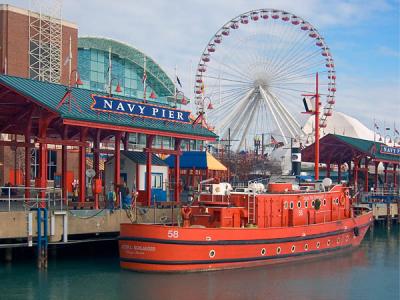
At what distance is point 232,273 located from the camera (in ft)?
92.3

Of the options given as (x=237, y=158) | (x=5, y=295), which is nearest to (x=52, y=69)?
(x=237, y=158)

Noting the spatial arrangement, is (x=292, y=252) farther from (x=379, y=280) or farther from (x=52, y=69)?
(x=52, y=69)

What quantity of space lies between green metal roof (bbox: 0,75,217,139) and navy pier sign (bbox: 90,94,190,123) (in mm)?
395

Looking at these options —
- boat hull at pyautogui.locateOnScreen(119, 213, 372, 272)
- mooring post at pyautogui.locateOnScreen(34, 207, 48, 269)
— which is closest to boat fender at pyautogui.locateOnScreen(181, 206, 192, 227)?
boat hull at pyautogui.locateOnScreen(119, 213, 372, 272)

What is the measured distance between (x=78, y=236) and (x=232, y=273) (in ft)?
30.6

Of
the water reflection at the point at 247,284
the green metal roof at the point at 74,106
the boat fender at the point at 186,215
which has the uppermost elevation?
the green metal roof at the point at 74,106

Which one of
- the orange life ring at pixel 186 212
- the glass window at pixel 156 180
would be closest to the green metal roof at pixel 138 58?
the glass window at pixel 156 180

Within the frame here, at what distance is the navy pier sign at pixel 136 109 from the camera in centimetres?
3203

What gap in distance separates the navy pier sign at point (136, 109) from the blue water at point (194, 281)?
7.65 meters

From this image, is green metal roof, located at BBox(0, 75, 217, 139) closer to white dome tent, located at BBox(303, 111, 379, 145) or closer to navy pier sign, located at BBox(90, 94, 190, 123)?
navy pier sign, located at BBox(90, 94, 190, 123)

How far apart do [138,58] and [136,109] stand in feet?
216

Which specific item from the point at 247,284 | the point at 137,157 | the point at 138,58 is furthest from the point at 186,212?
the point at 138,58

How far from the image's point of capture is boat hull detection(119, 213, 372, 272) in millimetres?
26938

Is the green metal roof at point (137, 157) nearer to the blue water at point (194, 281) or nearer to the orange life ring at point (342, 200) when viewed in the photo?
the blue water at point (194, 281)
